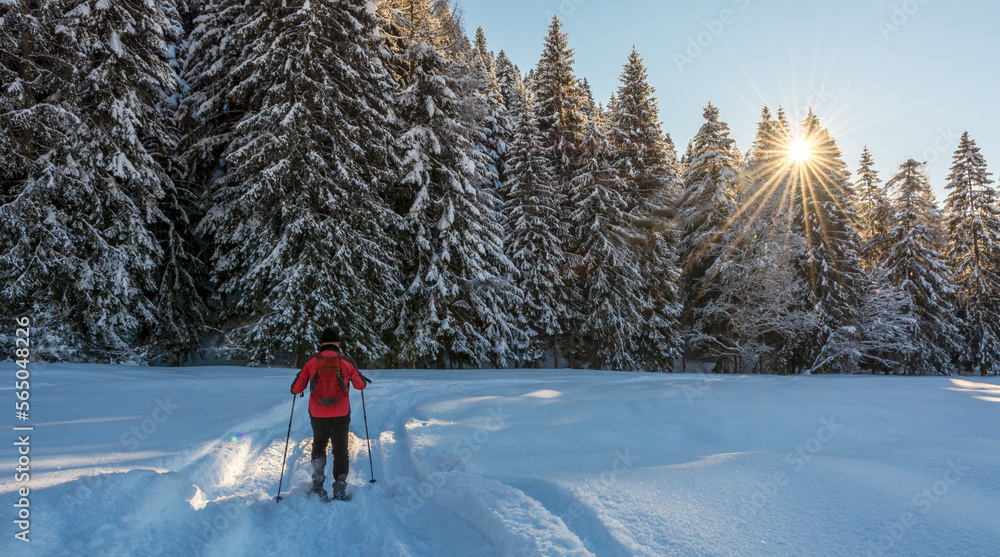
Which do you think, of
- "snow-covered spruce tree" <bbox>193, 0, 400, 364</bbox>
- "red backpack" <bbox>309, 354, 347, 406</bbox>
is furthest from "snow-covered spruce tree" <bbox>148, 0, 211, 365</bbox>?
"red backpack" <bbox>309, 354, 347, 406</bbox>

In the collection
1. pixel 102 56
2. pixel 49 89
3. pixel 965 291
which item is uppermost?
pixel 102 56

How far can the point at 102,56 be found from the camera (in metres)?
14.5

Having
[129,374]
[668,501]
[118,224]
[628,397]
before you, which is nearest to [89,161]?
[118,224]

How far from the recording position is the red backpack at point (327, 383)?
5.45m

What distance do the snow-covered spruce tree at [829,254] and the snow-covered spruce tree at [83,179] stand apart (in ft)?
89.8

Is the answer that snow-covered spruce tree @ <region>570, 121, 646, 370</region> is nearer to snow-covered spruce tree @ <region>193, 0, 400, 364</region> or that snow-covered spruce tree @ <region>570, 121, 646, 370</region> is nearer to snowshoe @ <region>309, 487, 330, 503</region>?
snow-covered spruce tree @ <region>193, 0, 400, 364</region>

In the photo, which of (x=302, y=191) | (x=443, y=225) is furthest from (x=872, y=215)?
(x=302, y=191)

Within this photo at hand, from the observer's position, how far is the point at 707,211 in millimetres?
23859

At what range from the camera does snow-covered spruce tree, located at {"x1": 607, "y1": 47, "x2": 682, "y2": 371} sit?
22.4m

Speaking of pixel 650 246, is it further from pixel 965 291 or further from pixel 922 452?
pixel 965 291

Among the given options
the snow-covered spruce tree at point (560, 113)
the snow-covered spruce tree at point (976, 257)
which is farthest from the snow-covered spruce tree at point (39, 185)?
the snow-covered spruce tree at point (976, 257)

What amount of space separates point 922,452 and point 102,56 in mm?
21349

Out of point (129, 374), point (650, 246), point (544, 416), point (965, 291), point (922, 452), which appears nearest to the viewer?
point (922, 452)

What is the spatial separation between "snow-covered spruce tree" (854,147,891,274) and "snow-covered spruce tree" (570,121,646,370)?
47.6ft
